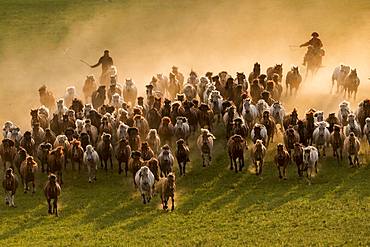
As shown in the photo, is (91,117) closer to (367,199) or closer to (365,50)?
(367,199)

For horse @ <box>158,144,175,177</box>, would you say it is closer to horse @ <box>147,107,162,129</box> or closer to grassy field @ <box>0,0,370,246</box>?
grassy field @ <box>0,0,370,246</box>

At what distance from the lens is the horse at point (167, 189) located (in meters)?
28.3

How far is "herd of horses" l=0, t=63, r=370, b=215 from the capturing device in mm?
30438

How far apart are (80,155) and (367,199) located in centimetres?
1217

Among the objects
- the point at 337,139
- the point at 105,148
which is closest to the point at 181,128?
the point at 105,148

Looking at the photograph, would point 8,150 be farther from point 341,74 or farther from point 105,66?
point 341,74

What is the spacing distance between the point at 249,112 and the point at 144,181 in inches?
324

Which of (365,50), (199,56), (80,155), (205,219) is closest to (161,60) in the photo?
(199,56)

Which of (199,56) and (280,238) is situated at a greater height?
(199,56)

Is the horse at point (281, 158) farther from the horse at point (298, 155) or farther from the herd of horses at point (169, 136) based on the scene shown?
the horse at point (298, 155)

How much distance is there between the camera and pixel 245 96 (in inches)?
1437

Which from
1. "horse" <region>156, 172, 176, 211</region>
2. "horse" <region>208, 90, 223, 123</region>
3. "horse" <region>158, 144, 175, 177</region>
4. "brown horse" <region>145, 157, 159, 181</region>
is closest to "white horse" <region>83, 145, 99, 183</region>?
"brown horse" <region>145, 157, 159, 181</region>

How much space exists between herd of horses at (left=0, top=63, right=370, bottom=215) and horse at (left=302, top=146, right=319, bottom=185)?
0.04 metres

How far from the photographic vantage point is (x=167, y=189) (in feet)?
93.1
